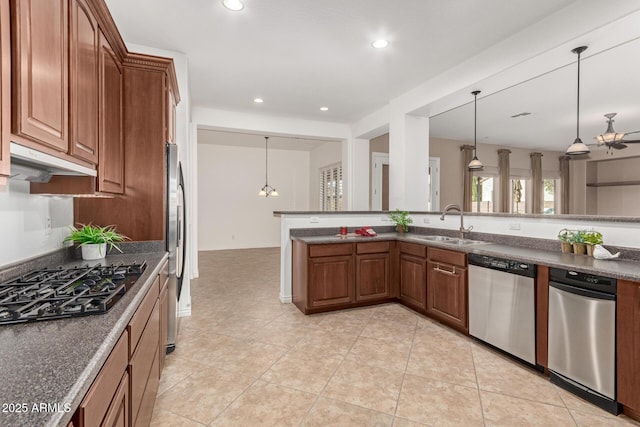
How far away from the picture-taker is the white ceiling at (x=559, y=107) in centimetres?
343

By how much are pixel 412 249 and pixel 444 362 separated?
1.34 meters

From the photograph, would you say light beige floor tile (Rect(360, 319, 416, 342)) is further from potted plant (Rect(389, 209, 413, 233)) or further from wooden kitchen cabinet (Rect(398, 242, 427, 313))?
potted plant (Rect(389, 209, 413, 233))

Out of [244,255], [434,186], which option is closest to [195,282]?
[244,255]

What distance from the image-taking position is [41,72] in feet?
3.92

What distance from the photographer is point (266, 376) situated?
7.31ft

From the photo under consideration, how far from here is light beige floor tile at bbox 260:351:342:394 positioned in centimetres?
213

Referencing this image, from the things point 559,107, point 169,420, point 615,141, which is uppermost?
point 559,107

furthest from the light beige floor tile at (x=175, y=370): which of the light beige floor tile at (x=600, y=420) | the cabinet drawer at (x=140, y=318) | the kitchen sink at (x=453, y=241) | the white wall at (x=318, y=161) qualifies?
the white wall at (x=318, y=161)

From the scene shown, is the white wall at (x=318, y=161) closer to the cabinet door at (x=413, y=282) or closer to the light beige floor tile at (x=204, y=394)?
the cabinet door at (x=413, y=282)

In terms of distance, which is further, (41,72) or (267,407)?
(267,407)

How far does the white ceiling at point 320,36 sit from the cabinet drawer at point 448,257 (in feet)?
6.77

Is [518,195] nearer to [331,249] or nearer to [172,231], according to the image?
[331,249]

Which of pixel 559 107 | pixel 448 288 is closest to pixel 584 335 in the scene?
pixel 448 288

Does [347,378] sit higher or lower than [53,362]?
lower
